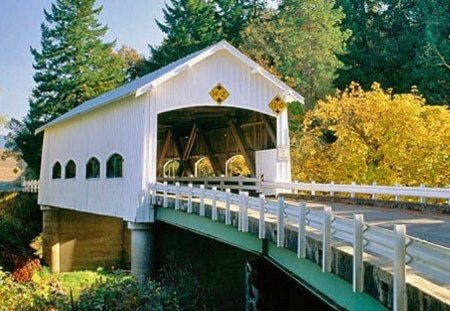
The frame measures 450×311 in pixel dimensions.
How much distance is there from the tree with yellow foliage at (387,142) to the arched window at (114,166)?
8.52m

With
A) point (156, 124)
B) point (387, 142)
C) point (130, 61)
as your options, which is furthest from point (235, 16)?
point (156, 124)

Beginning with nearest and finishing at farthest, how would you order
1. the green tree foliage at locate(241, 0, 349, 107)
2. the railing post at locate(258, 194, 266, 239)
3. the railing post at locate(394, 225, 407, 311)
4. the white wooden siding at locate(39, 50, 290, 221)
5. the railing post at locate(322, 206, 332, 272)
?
the railing post at locate(394, 225, 407, 311) < the railing post at locate(322, 206, 332, 272) < the railing post at locate(258, 194, 266, 239) < the white wooden siding at locate(39, 50, 290, 221) < the green tree foliage at locate(241, 0, 349, 107)

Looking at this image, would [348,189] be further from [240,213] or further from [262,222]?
[262,222]

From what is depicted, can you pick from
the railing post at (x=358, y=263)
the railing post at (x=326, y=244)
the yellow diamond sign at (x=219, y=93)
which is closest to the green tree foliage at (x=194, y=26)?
the yellow diamond sign at (x=219, y=93)

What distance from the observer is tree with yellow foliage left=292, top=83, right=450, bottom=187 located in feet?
60.9

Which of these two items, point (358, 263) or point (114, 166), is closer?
point (358, 263)

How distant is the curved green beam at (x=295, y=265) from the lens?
608 centimetres

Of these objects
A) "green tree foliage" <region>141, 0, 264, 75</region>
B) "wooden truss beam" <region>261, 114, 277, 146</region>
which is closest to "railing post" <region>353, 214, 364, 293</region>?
"wooden truss beam" <region>261, 114, 277, 146</region>

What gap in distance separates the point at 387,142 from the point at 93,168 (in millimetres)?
10990

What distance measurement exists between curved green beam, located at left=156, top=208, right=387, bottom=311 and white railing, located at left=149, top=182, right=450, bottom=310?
0.27 meters

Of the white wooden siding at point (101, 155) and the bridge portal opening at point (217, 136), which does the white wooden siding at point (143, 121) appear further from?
the bridge portal opening at point (217, 136)

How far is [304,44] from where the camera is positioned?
125 feet

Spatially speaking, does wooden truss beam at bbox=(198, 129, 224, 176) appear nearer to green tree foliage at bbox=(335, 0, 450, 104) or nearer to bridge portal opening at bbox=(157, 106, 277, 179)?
bridge portal opening at bbox=(157, 106, 277, 179)

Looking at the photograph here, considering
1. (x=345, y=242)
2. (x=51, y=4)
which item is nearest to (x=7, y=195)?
(x=51, y=4)
